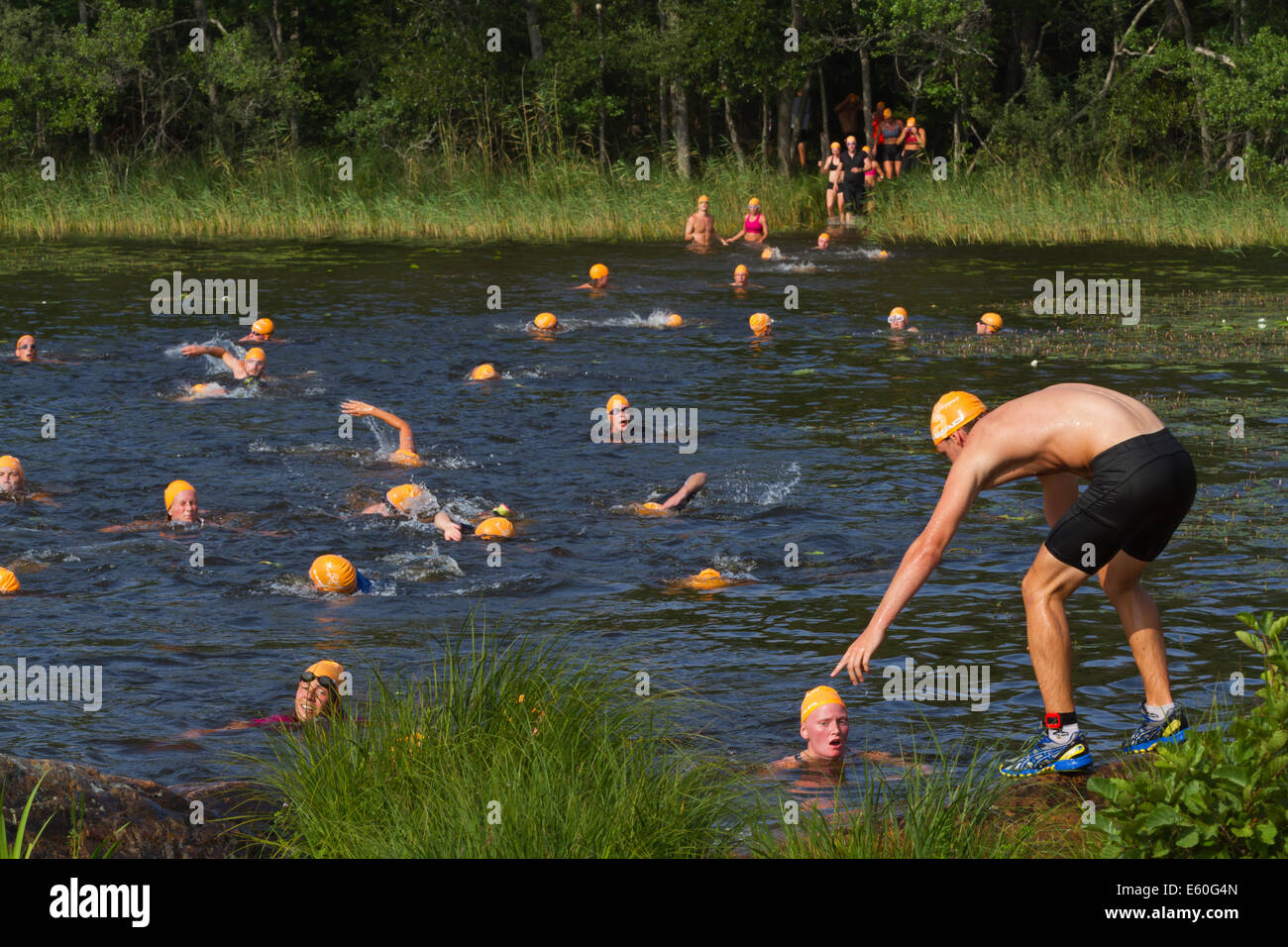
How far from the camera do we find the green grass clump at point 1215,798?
4914mm

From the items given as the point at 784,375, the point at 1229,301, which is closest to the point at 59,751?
the point at 784,375

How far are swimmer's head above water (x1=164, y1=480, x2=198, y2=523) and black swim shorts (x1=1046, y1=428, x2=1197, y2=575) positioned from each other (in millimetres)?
8539

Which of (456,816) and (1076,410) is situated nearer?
(456,816)

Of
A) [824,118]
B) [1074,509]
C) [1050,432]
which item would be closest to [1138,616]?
[1074,509]

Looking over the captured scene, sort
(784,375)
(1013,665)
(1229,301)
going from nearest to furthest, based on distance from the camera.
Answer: (1013,665)
(784,375)
(1229,301)

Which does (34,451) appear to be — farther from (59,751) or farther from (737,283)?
(737,283)

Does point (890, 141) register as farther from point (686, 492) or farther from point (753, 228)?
point (686, 492)

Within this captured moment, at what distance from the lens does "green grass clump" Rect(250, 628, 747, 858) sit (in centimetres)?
573

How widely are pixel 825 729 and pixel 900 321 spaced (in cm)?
1676

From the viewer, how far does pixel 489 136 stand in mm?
37281

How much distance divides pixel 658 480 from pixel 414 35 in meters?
29.3

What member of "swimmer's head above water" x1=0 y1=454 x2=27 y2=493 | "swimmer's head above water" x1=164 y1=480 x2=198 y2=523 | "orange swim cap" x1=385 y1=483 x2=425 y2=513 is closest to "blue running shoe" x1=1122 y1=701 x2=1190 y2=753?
"orange swim cap" x1=385 y1=483 x2=425 y2=513

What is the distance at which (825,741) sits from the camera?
7957mm

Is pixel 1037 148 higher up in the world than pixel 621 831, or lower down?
higher up
